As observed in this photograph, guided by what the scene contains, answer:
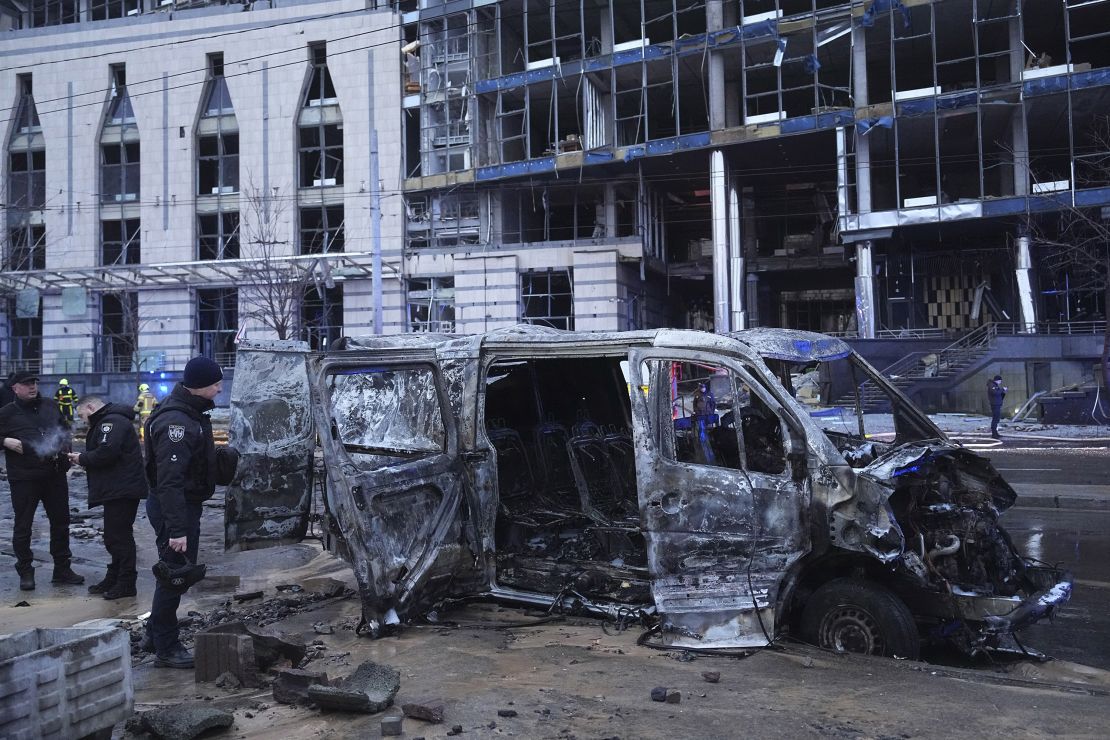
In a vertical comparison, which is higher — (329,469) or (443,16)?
(443,16)

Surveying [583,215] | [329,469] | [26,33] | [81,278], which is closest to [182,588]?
[329,469]

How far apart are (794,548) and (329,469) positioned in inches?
120

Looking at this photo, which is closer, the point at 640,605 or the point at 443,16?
the point at 640,605

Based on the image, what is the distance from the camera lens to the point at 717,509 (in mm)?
5438

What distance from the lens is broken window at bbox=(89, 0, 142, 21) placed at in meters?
39.0

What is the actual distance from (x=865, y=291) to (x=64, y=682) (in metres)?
27.9

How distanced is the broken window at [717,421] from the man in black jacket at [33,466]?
5569 mm

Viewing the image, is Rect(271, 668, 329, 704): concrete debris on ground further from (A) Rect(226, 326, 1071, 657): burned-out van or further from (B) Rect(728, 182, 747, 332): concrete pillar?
(B) Rect(728, 182, 747, 332): concrete pillar

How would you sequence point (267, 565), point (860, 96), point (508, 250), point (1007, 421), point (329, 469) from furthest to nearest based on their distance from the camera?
1. point (508, 250)
2. point (860, 96)
3. point (1007, 421)
4. point (267, 565)
5. point (329, 469)

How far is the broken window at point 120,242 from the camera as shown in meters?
36.4

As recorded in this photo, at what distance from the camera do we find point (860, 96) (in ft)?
92.7

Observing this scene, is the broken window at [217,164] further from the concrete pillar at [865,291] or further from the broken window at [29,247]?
the concrete pillar at [865,291]

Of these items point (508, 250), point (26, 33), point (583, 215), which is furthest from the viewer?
point (26, 33)

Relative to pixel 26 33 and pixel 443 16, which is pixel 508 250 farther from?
pixel 26 33
